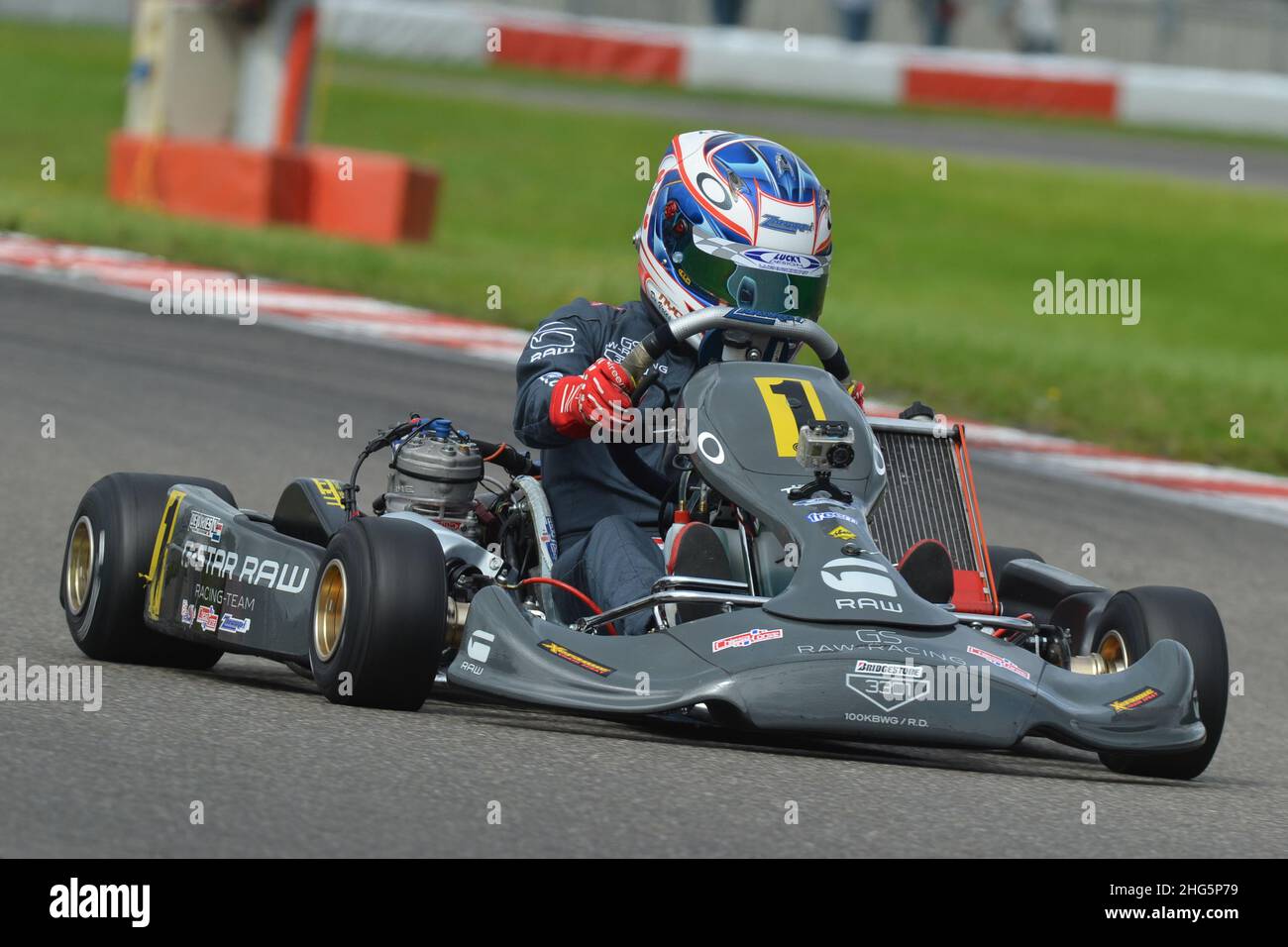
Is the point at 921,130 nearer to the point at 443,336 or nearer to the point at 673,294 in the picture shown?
the point at 443,336

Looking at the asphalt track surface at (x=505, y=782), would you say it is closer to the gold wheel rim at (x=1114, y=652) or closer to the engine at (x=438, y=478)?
the gold wheel rim at (x=1114, y=652)

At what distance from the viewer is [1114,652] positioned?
5.12 metres

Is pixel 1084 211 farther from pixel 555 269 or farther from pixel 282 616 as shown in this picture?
pixel 282 616

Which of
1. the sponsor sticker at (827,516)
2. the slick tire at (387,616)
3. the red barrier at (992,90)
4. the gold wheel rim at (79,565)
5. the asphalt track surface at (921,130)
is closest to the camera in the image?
the slick tire at (387,616)

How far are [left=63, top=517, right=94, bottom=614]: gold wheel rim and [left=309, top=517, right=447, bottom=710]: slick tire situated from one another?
3.36 ft

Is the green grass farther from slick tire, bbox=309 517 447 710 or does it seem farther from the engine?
slick tire, bbox=309 517 447 710

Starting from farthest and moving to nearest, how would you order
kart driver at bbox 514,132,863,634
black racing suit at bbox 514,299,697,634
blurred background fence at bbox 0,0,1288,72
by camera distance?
blurred background fence at bbox 0,0,1288,72
kart driver at bbox 514,132,863,634
black racing suit at bbox 514,299,697,634

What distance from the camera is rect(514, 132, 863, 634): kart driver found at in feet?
16.8

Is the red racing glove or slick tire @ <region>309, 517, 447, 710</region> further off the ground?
the red racing glove

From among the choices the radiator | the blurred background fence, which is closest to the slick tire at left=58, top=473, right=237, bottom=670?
the radiator

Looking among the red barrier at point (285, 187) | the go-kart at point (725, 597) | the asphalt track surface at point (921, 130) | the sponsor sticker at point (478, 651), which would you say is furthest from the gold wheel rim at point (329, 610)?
the asphalt track surface at point (921, 130)

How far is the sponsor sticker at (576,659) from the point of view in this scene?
14.9 feet

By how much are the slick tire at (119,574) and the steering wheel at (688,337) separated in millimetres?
992
